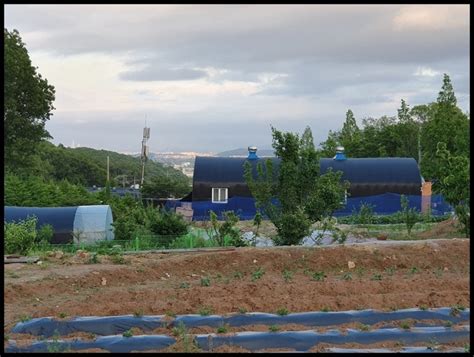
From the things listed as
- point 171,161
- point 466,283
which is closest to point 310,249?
point 466,283

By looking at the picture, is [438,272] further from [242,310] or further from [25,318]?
[25,318]

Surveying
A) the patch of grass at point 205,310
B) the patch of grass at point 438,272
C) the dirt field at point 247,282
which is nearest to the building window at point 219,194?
the dirt field at point 247,282

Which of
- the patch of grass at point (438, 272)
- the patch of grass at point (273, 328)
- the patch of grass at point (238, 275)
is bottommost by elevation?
the patch of grass at point (238, 275)

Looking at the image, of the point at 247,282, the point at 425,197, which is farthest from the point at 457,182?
the point at 425,197

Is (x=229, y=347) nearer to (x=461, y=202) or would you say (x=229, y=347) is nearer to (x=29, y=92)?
(x=461, y=202)

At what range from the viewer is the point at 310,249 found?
12516 millimetres

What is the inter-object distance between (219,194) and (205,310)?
2037 cm

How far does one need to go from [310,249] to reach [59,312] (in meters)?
5.54

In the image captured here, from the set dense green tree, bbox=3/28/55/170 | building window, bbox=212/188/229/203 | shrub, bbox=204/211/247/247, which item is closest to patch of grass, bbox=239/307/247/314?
shrub, bbox=204/211/247/247

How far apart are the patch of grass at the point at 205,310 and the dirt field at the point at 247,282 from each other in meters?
0.03

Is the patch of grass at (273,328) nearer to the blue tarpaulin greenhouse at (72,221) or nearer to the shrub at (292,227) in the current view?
the shrub at (292,227)

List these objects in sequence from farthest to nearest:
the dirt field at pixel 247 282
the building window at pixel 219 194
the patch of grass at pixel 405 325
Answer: the building window at pixel 219 194 → the dirt field at pixel 247 282 → the patch of grass at pixel 405 325

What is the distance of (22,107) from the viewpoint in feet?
103

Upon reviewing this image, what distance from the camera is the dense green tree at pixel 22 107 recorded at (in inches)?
1217
